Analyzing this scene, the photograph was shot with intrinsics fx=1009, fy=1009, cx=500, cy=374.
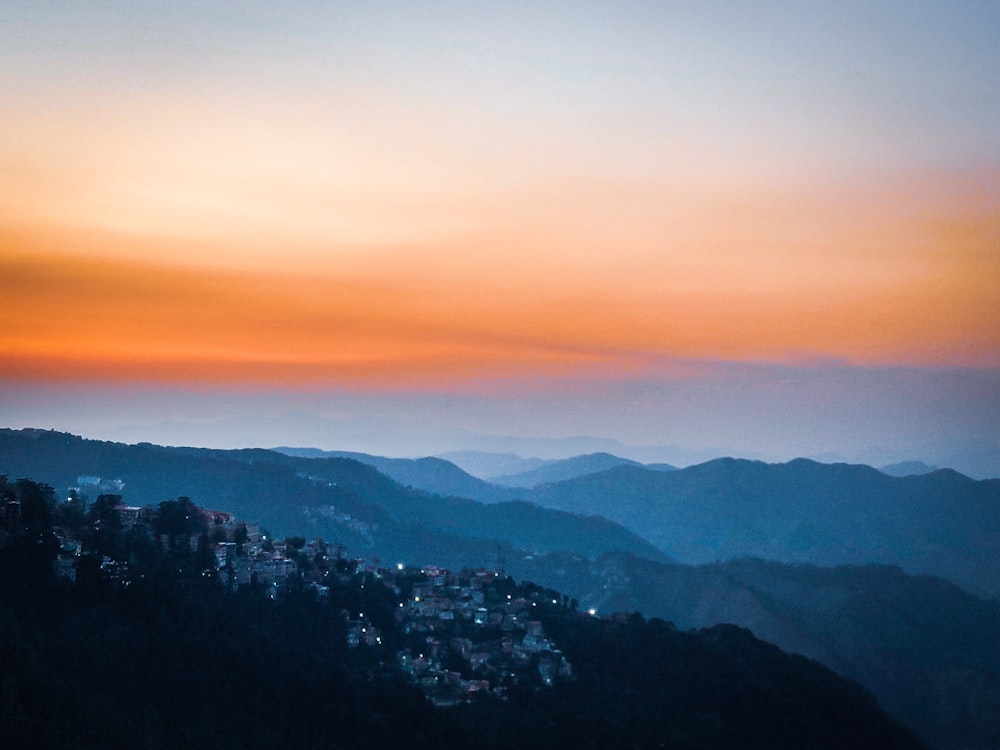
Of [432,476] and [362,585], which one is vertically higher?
[432,476]

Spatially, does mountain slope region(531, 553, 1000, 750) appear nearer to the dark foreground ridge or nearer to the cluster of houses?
the dark foreground ridge

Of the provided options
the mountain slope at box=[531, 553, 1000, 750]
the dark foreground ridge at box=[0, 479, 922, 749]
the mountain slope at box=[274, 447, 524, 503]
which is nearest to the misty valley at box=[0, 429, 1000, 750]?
the dark foreground ridge at box=[0, 479, 922, 749]

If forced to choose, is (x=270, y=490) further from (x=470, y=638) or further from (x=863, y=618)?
(x=863, y=618)

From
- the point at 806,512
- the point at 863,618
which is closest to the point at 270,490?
the point at 863,618

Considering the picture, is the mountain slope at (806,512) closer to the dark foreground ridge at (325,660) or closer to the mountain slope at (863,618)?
the mountain slope at (863,618)

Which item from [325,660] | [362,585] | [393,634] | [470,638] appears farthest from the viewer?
[362,585]

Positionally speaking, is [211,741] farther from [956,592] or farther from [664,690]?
[956,592]

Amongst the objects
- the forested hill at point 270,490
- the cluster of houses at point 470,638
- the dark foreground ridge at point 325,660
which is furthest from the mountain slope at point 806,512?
the cluster of houses at point 470,638
